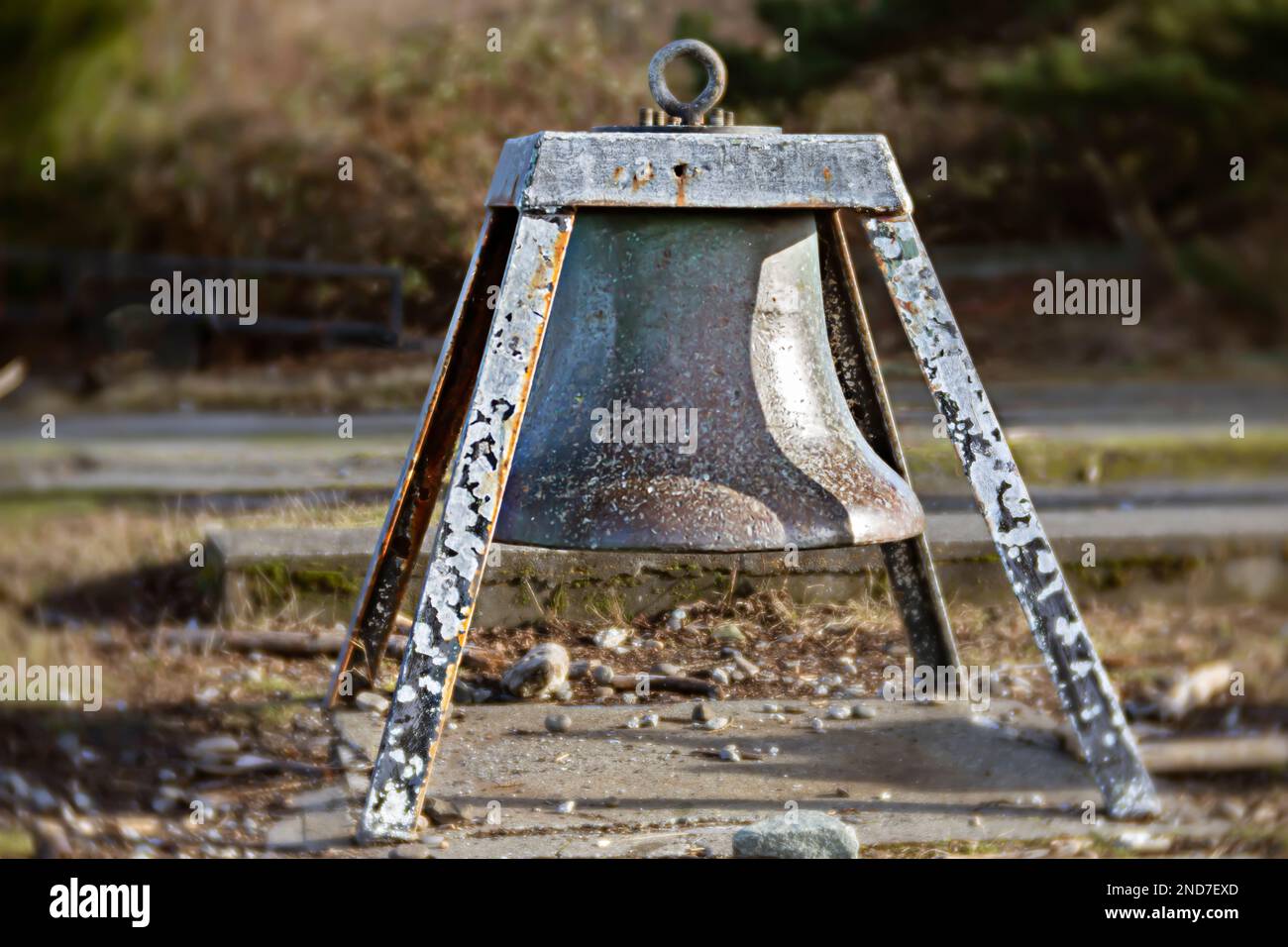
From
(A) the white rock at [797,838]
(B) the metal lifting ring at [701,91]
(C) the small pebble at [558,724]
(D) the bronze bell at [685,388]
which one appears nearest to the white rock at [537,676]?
(C) the small pebble at [558,724]

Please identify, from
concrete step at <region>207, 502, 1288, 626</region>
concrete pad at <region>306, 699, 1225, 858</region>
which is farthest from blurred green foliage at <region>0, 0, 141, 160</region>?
concrete pad at <region>306, 699, 1225, 858</region>

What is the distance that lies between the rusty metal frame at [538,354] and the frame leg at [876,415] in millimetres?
624

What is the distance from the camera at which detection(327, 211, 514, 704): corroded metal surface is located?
371cm

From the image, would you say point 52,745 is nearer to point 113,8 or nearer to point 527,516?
point 527,516

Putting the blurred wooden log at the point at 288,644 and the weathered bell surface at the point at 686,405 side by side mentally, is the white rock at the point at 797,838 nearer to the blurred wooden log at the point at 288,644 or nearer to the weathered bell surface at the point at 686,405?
the weathered bell surface at the point at 686,405

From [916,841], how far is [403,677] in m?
1.11

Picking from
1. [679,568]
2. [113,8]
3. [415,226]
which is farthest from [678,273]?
[113,8]

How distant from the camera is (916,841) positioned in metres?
3.22

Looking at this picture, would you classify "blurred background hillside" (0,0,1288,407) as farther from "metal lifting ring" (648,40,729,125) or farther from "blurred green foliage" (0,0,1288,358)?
"metal lifting ring" (648,40,729,125)

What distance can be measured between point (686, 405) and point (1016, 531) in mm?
752

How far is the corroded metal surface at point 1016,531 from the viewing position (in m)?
3.27

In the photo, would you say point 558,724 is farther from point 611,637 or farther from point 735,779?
point 611,637

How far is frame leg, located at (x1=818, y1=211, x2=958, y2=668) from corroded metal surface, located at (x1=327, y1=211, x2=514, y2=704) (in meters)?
0.84

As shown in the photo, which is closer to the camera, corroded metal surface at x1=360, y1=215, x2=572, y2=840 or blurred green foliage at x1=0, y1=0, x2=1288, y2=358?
corroded metal surface at x1=360, y1=215, x2=572, y2=840
